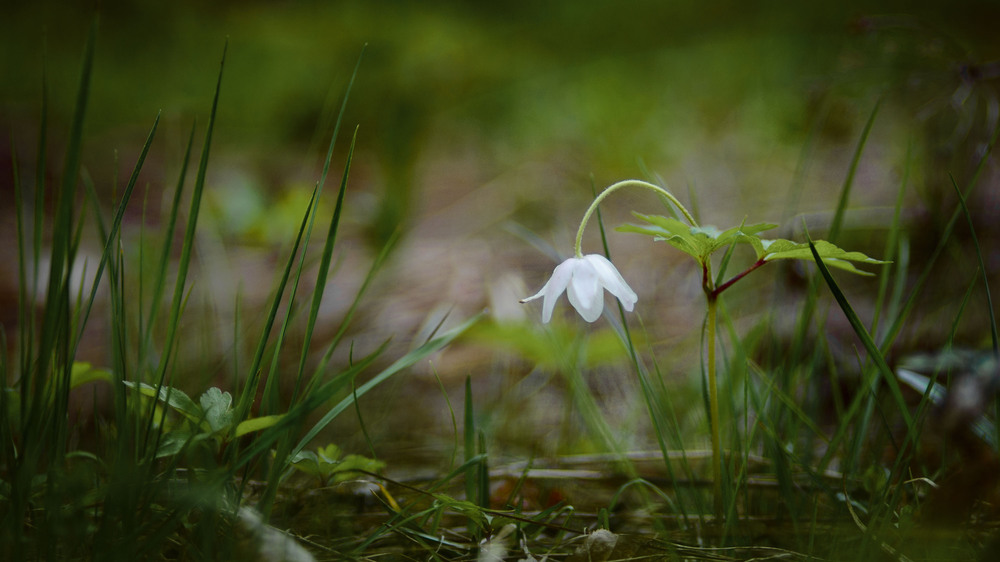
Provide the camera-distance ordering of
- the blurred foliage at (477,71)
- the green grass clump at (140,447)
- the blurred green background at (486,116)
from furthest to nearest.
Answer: the blurred foliage at (477,71) < the blurred green background at (486,116) < the green grass clump at (140,447)

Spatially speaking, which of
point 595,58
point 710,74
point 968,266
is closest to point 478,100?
point 595,58

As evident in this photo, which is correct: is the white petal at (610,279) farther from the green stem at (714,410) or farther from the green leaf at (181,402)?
the green leaf at (181,402)

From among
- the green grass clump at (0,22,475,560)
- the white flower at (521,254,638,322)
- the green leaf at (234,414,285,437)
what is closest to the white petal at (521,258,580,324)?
the white flower at (521,254,638,322)

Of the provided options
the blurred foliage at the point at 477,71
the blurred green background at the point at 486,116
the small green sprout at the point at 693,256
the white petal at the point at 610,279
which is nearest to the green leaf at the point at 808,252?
the small green sprout at the point at 693,256

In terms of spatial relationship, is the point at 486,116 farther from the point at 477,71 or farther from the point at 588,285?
the point at 588,285

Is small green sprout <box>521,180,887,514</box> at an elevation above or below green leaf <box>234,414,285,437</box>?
above

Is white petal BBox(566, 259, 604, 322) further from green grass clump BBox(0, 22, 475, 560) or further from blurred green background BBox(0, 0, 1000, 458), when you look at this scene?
blurred green background BBox(0, 0, 1000, 458)
